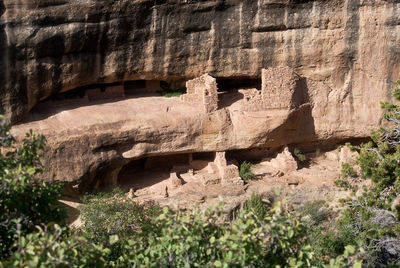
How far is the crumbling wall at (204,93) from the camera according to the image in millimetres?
11055

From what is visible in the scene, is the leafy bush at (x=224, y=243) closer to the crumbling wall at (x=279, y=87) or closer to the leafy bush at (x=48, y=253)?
the leafy bush at (x=48, y=253)

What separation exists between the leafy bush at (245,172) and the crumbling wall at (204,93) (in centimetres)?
158

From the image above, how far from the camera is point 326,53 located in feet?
36.9

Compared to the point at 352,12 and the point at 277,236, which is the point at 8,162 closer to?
the point at 277,236

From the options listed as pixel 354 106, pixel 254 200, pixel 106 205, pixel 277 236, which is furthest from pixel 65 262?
pixel 354 106

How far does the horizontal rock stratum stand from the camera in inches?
384

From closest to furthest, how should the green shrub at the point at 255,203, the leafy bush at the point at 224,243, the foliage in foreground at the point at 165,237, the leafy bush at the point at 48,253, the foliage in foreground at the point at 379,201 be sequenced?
the leafy bush at the point at 48,253 → the foliage in foreground at the point at 165,237 → the leafy bush at the point at 224,243 → the foliage in foreground at the point at 379,201 → the green shrub at the point at 255,203

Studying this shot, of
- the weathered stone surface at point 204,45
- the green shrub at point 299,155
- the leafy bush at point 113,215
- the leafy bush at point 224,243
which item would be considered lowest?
the leafy bush at point 113,215

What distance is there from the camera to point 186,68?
11195 mm

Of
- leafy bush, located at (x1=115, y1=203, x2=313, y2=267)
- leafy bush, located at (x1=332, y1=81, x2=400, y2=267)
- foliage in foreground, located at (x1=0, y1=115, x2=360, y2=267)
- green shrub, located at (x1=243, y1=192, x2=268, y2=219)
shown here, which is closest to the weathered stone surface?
green shrub, located at (x1=243, y1=192, x2=268, y2=219)

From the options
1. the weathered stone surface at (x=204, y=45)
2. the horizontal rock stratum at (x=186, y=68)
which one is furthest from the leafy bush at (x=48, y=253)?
the weathered stone surface at (x=204, y=45)

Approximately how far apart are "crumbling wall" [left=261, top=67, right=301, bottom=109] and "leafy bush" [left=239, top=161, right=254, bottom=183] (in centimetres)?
150

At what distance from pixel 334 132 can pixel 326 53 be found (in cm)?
214

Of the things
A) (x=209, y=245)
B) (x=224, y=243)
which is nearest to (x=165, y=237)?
(x=209, y=245)
